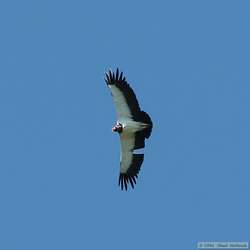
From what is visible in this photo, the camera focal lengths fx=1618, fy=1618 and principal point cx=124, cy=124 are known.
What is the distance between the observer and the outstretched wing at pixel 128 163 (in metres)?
75.9

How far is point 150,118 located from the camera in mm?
73625

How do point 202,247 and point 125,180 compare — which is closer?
point 202,247

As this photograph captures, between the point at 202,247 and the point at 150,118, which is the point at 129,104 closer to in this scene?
the point at 150,118

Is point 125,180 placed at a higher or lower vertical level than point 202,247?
higher

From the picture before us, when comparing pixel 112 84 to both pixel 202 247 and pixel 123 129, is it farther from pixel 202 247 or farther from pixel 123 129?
pixel 202 247

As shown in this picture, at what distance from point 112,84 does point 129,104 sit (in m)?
1.19

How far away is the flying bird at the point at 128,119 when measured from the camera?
73500 millimetres

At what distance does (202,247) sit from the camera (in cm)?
7006

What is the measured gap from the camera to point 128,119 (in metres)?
74.1

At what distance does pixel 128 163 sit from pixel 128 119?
3298 millimetres

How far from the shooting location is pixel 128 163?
76688 mm

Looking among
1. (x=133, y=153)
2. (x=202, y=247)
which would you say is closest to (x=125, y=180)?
(x=133, y=153)

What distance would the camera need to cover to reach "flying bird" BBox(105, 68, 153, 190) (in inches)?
2894

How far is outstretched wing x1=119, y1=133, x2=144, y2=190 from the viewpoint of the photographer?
75938 mm
